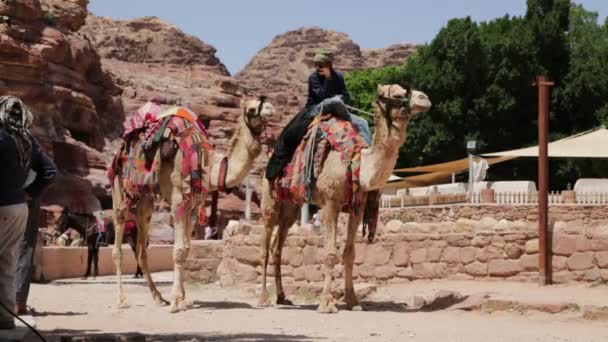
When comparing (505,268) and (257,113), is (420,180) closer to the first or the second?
(505,268)

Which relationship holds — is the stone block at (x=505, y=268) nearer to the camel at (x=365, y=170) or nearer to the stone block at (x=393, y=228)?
the stone block at (x=393, y=228)

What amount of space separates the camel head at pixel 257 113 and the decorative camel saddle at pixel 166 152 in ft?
2.39

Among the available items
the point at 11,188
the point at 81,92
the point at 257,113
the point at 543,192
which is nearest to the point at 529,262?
the point at 543,192

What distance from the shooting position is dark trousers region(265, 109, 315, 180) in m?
14.1


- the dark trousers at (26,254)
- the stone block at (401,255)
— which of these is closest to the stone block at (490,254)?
the stone block at (401,255)

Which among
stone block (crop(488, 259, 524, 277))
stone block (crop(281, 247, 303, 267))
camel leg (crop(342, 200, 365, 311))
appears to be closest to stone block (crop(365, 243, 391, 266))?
stone block (crop(281, 247, 303, 267))

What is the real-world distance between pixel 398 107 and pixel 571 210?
20.5 meters

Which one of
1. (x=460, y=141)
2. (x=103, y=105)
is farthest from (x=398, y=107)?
(x=103, y=105)

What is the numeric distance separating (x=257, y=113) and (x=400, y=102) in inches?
82.3

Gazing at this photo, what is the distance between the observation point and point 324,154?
44.0 ft

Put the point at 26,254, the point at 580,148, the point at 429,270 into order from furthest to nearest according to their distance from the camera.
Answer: the point at 580,148
the point at 429,270
the point at 26,254

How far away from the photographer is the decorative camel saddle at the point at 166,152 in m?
13.8

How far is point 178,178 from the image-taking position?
13.8 meters

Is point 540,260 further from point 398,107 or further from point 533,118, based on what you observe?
point 533,118
